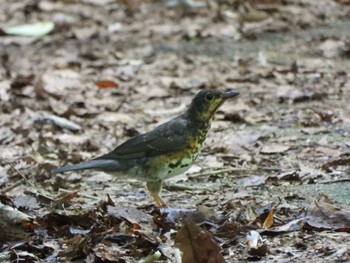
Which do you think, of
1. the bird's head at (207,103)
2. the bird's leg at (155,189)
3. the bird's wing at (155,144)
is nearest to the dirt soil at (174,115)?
the bird's leg at (155,189)

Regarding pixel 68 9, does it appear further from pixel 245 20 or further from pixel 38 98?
pixel 38 98

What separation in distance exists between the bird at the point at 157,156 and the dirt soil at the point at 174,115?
0.65 feet

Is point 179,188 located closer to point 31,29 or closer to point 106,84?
point 106,84

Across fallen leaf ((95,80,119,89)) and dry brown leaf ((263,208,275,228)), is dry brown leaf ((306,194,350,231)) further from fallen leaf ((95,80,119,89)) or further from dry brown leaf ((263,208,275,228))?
fallen leaf ((95,80,119,89))

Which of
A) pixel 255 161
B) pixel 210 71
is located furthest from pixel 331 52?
pixel 255 161

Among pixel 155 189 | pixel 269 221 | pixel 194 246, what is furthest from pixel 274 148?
pixel 194 246

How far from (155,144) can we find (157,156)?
103 mm

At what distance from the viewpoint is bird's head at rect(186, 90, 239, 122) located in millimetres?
5902

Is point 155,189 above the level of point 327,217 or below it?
below

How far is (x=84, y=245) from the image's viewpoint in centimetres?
456

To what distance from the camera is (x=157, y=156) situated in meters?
5.70

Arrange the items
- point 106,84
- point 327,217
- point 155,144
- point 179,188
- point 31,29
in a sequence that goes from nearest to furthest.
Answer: point 327,217
point 155,144
point 179,188
point 106,84
point 31,29

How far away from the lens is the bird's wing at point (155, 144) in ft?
18.7

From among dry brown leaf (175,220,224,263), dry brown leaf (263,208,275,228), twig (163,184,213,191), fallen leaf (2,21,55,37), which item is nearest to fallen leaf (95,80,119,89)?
fallen leaf (2,21,55,37)
